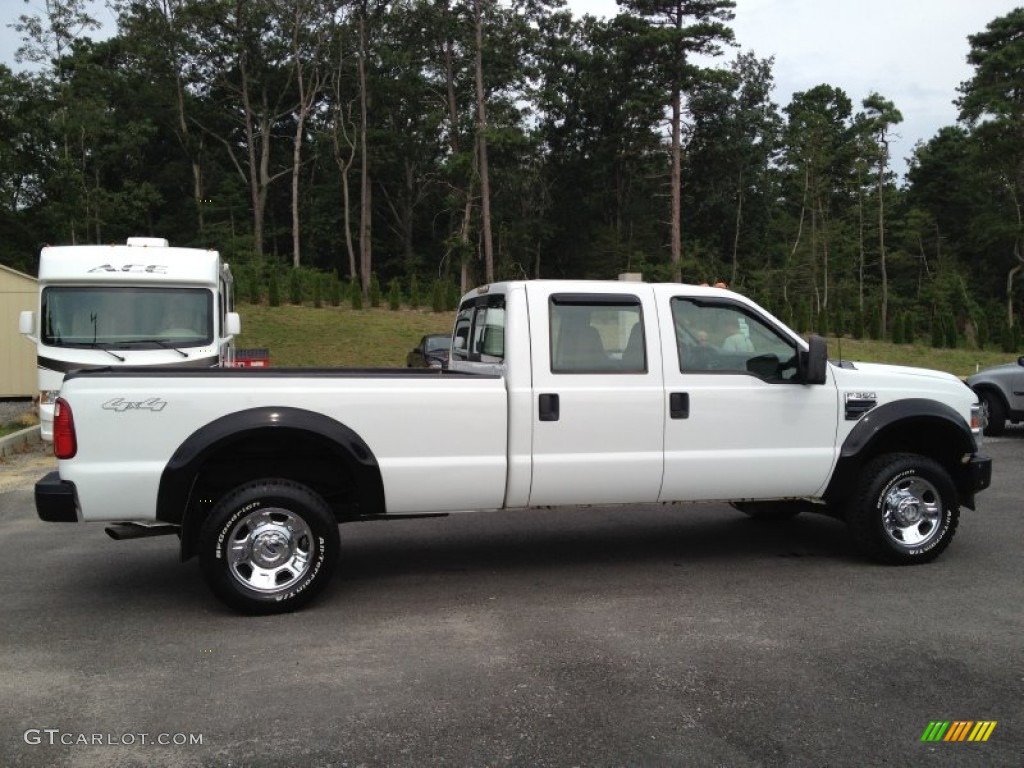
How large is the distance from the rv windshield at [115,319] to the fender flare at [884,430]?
7.62m

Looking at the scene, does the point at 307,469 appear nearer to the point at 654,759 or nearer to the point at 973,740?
the point at 654,759

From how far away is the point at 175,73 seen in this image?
49594 millimetres

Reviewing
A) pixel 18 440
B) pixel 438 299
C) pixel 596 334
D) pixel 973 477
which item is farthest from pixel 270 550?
pixel 438 299

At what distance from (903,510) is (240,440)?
4.54m

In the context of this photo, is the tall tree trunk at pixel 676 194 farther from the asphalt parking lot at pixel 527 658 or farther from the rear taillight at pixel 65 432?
the rear taillight at pixel 65 432

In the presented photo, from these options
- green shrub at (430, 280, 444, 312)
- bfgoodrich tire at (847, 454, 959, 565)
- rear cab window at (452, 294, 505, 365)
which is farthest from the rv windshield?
green shrub at (430, 280, 444, 312)

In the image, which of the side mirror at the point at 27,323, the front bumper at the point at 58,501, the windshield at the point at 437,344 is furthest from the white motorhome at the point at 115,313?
the windshield at the point at 437,344

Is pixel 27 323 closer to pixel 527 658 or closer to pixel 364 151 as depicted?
pixel 527 658

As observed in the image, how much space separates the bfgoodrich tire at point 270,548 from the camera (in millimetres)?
5090

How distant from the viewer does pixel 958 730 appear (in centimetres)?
375

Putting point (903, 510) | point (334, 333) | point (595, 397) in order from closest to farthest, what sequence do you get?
1. point (595, 397)
2. point (903, 510)
3. point (334, 333)

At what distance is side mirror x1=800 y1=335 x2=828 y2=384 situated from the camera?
5766 mm

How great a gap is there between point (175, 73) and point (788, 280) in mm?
37818

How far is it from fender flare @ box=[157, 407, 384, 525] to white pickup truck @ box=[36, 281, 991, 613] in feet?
0.04
